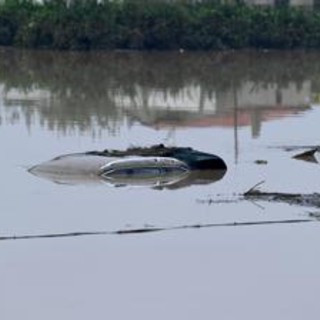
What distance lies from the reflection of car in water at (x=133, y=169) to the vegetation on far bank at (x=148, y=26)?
17.8 m

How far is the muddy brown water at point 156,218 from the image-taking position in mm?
8680

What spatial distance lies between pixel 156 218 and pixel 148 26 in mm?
20812

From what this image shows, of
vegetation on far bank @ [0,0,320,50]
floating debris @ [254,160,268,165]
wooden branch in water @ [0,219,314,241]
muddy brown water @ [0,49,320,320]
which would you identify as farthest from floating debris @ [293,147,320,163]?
vegetation on far bank @ [0,0,320,50]

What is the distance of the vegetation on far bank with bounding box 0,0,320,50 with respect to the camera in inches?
1239

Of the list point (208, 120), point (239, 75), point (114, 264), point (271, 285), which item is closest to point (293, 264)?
point (271, 285)

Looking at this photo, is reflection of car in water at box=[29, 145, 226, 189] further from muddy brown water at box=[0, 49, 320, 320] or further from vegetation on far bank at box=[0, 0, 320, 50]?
vegetation on far bank at box=[0, 0, 320, 50]

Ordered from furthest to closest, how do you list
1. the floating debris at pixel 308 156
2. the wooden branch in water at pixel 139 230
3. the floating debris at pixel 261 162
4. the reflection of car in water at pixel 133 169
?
the floating debris at pixel 308 156, the floating debris at pixel 261 162, the reflection of car in water at pixel 133 169, the wooden branch in water at pixel 139 230

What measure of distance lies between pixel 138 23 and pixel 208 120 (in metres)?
13.0

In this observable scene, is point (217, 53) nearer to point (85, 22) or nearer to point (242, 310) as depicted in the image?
point (85, 22)

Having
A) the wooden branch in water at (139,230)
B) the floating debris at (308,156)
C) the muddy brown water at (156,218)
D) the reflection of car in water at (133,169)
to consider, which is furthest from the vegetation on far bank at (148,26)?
the wooden branch in water at (139,230)

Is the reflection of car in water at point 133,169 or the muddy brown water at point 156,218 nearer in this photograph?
the muddy brown water at point 156,218

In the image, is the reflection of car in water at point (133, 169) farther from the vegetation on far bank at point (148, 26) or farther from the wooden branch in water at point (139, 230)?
the vegetation on far bank at point (148, 26)

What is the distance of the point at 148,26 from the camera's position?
3186 cm

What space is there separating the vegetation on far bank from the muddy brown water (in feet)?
28.8
